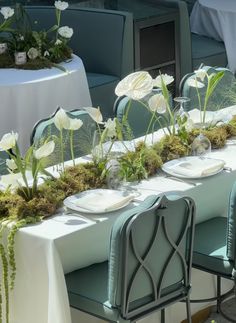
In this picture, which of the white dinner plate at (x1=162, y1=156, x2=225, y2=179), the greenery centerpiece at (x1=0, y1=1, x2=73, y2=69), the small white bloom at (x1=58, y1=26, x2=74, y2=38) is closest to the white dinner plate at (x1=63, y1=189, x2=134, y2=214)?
the white dinner plate at (x1=162, y1=156, x2=225, y2=179)

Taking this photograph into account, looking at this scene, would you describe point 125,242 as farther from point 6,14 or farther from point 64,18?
point 64,18

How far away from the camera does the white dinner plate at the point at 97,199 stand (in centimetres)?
348

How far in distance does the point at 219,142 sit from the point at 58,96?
62.1 inches

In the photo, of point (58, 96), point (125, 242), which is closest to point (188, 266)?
point (125, 242)

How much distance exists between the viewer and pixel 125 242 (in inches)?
126

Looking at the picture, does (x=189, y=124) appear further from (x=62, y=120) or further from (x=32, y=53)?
(x=32, y=53)

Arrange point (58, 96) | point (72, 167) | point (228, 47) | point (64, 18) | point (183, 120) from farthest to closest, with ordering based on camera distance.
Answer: point (228, 47) < point (64, 18) < point (58, 96) < point (183, 120) < point (72, 167)

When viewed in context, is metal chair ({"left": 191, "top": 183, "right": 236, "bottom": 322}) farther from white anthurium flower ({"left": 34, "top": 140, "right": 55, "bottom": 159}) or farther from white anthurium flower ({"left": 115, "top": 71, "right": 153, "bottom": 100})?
white anthurium flower ({"left": 34, "top": 140, "right": 55, "bottom": 159})

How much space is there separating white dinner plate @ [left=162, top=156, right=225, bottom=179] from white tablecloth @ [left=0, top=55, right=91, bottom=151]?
1620mm

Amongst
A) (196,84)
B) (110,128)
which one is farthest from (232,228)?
(196,84)

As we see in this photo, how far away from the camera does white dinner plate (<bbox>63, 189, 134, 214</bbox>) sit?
3.48m

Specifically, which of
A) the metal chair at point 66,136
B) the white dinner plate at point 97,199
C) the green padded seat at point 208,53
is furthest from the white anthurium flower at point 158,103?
the green padded seat at point 208,53

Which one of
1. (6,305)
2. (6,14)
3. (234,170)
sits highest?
(6,14)

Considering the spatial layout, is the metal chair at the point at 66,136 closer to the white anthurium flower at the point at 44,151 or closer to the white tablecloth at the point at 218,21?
the white anthurium flower at the point at 44,151
